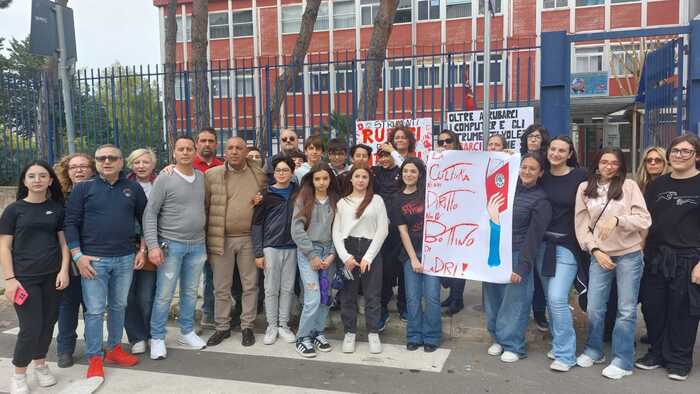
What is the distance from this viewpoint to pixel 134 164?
4.64 m

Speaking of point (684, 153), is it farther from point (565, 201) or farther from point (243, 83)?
point (243, 83)

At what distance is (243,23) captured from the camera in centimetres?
3166

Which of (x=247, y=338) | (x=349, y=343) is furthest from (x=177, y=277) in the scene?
(x=349, y=343)

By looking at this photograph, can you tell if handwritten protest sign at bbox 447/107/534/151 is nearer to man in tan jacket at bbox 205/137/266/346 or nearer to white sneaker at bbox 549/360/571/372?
white sneaker at bbox 549/360/571/372

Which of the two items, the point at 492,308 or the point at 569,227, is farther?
the point at 492,308

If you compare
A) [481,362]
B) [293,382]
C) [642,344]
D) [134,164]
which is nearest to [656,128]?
[642,344]

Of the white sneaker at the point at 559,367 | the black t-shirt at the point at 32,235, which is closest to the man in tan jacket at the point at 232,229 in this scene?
the black t-shirt at the point at 32,235

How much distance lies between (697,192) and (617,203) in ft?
1.79

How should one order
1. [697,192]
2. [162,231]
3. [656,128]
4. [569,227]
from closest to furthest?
[697,192], [569,227], [162,231], [656,128]

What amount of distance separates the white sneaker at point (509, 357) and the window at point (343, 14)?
27.8 meters

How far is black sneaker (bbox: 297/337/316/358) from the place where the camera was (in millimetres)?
4516

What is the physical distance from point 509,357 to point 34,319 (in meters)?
3.69

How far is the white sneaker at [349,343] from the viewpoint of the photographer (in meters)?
4.60

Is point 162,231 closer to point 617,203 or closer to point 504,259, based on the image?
point 504,259
